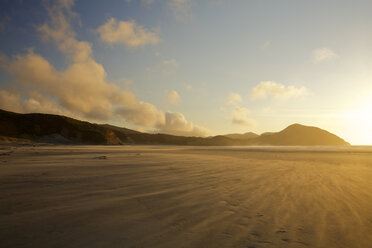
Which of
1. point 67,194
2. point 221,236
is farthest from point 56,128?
point 221,236

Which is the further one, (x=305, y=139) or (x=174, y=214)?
(x=305, y=139)

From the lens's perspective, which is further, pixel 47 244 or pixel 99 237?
pixel 99 237

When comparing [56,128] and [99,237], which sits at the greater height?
[56,128]

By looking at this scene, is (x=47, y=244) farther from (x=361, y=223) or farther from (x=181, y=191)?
(x=361, y=223)

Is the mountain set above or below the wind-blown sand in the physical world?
above

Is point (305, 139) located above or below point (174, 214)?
above

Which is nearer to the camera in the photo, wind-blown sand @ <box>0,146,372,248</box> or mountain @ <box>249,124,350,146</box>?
wind-blown sand @ <box>0,146,372,248</box>

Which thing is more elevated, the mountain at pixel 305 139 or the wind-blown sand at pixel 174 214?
the mountain at pixel 305 139

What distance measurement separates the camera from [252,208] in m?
4.94

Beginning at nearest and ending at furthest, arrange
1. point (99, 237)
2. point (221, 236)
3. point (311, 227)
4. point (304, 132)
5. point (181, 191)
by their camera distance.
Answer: point (99, 237), point (221, 236), point (311, 227), point (181, 191), point (304, 132)

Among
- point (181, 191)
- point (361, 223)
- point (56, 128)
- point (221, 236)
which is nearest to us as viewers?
point (221, 236)

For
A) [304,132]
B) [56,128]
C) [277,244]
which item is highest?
[304,132]

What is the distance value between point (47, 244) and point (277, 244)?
380 cm

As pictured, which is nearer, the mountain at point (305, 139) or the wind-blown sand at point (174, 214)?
the wind-blown sand at point (174, 214)
